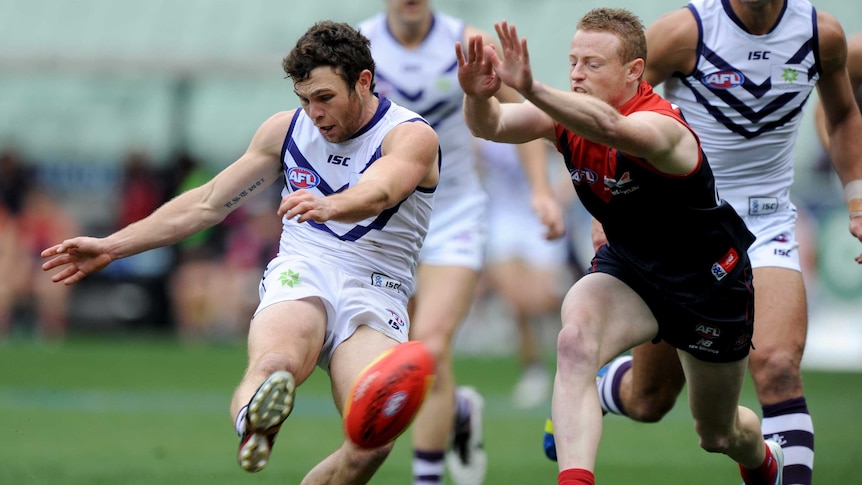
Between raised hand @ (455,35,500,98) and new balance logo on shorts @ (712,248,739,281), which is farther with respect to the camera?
new balance logo on shorts @ (712,248,739,281)

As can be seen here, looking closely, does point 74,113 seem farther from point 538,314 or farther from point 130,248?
point 130,248

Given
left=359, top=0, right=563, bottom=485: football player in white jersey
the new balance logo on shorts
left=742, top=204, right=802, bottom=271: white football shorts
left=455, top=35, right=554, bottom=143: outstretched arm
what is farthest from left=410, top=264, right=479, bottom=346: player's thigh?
the new balance logo on shorts

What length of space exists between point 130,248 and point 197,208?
358 mm

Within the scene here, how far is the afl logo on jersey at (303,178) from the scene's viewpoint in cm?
579

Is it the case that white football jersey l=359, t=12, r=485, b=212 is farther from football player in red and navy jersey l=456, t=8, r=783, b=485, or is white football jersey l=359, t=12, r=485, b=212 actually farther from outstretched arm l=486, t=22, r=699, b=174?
outstretched arm l=486, t=22, r=699, b=174

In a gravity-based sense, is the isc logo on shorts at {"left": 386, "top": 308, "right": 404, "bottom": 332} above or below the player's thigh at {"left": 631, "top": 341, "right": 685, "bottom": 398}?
above

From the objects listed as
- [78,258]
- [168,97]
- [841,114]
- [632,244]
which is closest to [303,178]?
[78,258]

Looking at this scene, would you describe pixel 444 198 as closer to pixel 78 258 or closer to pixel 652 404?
pixel 652 404

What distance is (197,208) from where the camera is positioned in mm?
5848

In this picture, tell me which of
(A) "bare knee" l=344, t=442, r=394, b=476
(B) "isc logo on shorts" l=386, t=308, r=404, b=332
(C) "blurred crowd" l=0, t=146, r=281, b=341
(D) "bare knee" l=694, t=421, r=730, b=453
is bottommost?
(C) "blurred crowd" l=0, t=146, r=281, b=341

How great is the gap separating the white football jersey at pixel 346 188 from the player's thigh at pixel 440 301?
114 cm

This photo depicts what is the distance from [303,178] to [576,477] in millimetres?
1896

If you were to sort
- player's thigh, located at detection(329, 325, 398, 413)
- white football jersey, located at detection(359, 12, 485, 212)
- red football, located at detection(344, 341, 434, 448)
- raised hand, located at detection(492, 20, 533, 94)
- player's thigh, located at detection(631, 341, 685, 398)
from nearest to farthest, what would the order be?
raised hand, located at detection(492, 20, 533, 94) → red football, located at detection(344, 341, 434, 448) → player's thigh, located at detection(329, 325, 398, 413) → player's thigh, located at detection(631, 341, 685, 398) → white football jersey, located at detection(359, 12, 485, 212)

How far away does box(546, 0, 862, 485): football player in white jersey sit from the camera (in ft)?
19.7
